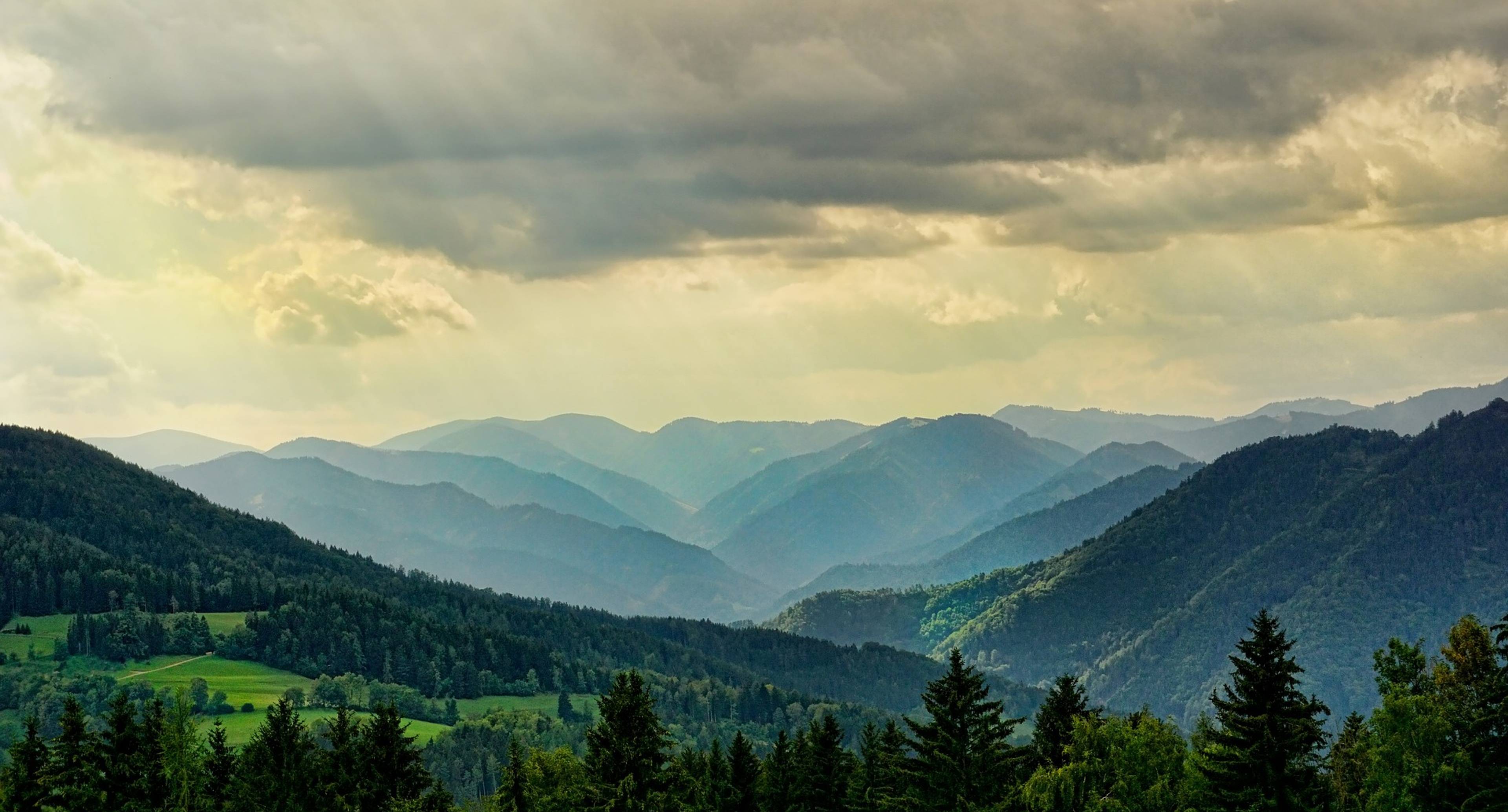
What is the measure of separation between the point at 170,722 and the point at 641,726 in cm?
3082

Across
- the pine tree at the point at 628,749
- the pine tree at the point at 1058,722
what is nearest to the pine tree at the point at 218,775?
the pine tree at the point at 628,749

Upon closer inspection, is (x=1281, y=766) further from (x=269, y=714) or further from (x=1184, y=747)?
(x=269, y=714)

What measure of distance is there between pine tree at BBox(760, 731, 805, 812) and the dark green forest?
0.10m

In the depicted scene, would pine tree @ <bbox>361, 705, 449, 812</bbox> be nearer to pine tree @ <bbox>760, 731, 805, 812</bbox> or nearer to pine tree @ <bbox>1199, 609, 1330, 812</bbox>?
pine tree @ <bbox>760, 731, 805, 812</bbox>

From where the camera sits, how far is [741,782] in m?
85.8

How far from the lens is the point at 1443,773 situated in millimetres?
70438

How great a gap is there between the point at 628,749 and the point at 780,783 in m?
15.7

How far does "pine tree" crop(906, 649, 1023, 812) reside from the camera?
7962cm

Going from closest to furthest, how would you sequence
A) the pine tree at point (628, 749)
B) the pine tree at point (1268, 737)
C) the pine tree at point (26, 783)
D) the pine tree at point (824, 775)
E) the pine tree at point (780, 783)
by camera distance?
the pine tree at point (1268, 737) < the pine tree at point (628, 749) < the pine tree at point (26, 783) < the pine tree at point (780, 783) < the pine tree at point (824, 775)

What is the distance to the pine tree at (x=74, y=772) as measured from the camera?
83375 mm

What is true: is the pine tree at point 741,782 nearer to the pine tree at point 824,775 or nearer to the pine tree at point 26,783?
the pine tree at point 824,775

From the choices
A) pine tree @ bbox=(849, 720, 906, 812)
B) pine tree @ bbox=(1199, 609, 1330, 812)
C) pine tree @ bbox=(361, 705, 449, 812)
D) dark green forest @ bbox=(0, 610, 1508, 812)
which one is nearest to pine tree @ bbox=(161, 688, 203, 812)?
dark green forest @ bbox=(0, 610, 1508, 812)

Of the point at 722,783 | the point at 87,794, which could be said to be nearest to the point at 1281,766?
the point at 722,783

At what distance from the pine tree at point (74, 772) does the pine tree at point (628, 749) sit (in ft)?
98.5
